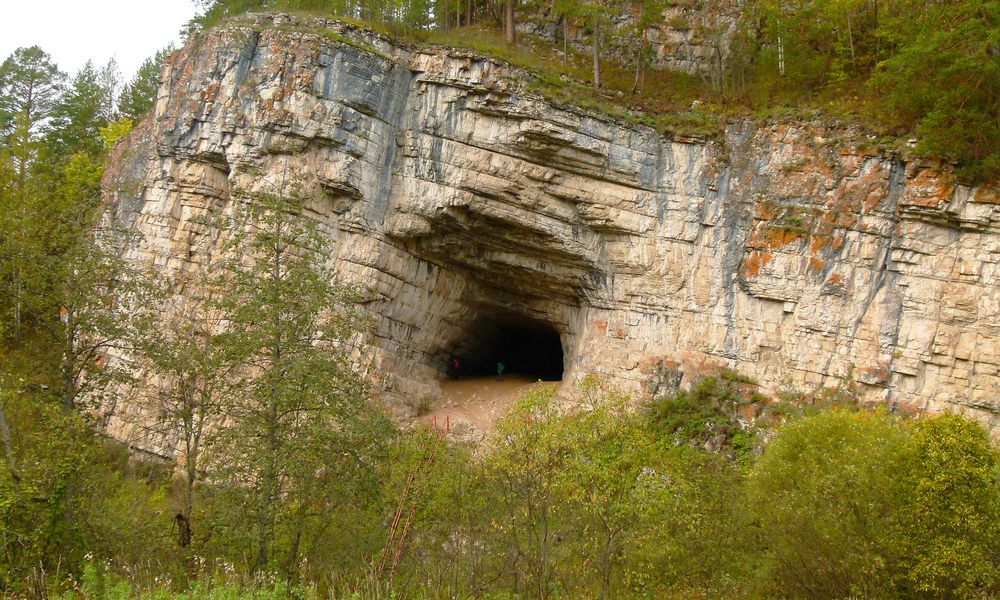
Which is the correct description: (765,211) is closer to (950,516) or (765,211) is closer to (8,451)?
(950,516)

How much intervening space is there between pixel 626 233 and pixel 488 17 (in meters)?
15.6

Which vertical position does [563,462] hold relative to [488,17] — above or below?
below

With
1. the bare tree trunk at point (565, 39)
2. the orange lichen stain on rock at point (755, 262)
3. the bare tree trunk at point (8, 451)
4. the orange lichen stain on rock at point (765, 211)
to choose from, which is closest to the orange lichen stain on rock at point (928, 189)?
the orange lichen stain on rock at point (765, 211)

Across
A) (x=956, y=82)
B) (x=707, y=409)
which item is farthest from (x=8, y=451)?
(x=956, y=82)

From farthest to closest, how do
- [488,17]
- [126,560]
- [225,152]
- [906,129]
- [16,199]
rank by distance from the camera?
[488,17] < [225,152] < [906,129] < [16,199] < [126,560]

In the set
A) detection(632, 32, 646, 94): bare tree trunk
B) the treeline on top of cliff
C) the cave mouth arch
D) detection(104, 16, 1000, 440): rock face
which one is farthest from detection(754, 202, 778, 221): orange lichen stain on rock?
the cave mouth arch

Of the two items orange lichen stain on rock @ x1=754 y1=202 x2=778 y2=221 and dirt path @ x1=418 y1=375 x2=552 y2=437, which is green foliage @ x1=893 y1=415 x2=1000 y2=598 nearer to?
orange lichen stain on rock @ x1=754 y1=202 x2=778 y2=221

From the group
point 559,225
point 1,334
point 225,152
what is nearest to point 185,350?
point 1,334

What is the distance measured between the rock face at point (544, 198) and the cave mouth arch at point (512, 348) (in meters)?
4.54

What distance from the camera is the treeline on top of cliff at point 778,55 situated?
60.4 ft

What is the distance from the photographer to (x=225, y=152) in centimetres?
2159

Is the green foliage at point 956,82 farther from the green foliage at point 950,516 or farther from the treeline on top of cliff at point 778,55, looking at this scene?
the green foliage at point 950,516

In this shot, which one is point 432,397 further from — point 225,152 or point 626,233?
point 225,152

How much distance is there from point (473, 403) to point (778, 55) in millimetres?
17477
